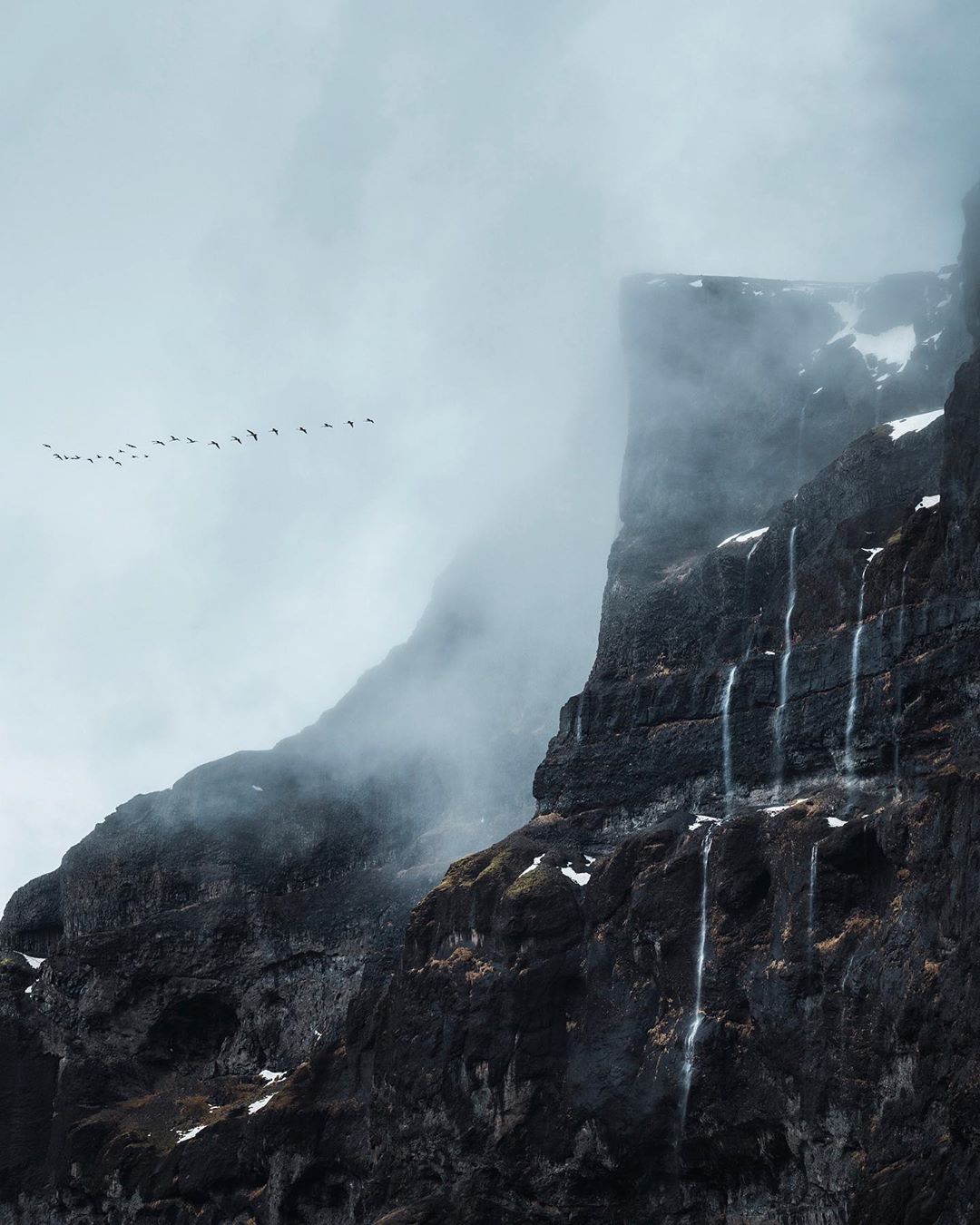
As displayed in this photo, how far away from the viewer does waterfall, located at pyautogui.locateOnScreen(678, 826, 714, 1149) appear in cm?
9056

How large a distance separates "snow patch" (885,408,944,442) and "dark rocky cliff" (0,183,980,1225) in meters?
1.34

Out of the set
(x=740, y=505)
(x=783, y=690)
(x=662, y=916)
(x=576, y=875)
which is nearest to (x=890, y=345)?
(x=740, y=505)

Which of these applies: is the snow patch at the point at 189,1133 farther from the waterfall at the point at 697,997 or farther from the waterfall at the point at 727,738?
the waterfall at the point at 727,738

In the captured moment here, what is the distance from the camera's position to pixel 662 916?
98.7 meters

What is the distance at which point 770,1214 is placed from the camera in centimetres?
8550

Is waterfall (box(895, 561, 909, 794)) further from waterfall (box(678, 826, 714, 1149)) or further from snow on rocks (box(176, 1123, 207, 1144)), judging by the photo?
snow on rocks (box(176, 1123, 207, 1144))

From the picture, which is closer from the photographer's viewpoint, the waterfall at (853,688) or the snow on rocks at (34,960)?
the waterfall at (853,688)

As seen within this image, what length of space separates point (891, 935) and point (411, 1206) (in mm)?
36382

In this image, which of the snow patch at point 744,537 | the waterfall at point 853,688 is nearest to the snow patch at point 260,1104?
the waterfall at point 853,688

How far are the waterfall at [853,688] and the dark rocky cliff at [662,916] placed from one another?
1.15ft

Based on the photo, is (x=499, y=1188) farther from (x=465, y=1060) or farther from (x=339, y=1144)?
(x=339, y=1144)

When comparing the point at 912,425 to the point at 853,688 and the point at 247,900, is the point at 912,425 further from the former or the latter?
the point at 247,900

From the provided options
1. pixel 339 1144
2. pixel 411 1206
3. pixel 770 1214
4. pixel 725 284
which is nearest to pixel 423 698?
pixel 725 284

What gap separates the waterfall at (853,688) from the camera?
100562mm
